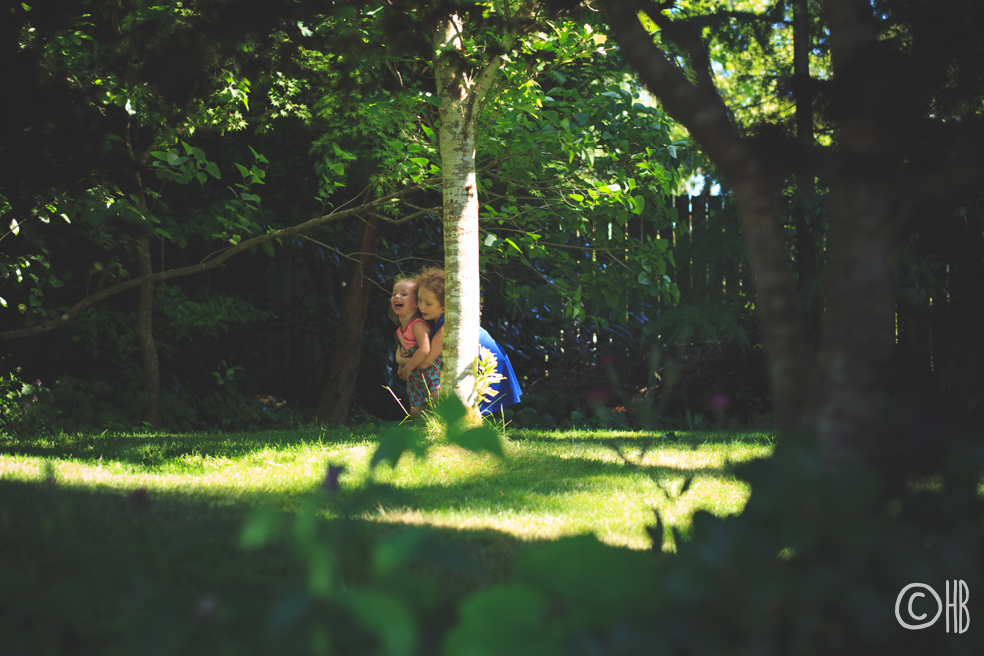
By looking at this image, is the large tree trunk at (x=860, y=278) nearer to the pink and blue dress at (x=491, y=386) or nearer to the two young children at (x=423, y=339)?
the pink and blue dress at (x=491, y=386)

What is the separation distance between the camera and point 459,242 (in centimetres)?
412

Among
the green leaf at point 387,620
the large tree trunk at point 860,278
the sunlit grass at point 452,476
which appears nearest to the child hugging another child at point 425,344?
the sunlit grass at point 452,476

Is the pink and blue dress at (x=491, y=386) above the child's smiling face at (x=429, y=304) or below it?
below

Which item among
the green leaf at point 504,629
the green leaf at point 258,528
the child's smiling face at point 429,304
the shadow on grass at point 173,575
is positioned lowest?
the shadow on grass at point 173,575

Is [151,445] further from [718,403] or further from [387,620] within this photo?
[387,620]

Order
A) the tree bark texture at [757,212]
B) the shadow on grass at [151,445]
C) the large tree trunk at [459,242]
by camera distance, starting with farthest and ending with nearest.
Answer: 1. the large tree trunk at [459,242]
2. the shadow on grass at [151,445]
3. the tree bark texture at [757,212]

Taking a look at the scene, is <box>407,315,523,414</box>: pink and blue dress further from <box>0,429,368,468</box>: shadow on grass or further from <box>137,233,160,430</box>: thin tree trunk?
<box>137,233,160,430</box>: thin tree trunk

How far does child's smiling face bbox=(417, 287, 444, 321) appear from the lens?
5738mm

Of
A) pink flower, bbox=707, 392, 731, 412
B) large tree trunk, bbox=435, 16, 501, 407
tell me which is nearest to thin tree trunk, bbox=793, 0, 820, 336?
pink flower, bbox=707, 392, 731, 412

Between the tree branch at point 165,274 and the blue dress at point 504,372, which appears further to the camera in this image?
the blue dress at point 504,372

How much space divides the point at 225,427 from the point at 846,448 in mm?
6690

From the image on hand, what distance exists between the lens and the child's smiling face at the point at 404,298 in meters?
5.94

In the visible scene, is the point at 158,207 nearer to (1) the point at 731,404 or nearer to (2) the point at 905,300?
(1) the point at 731,404
